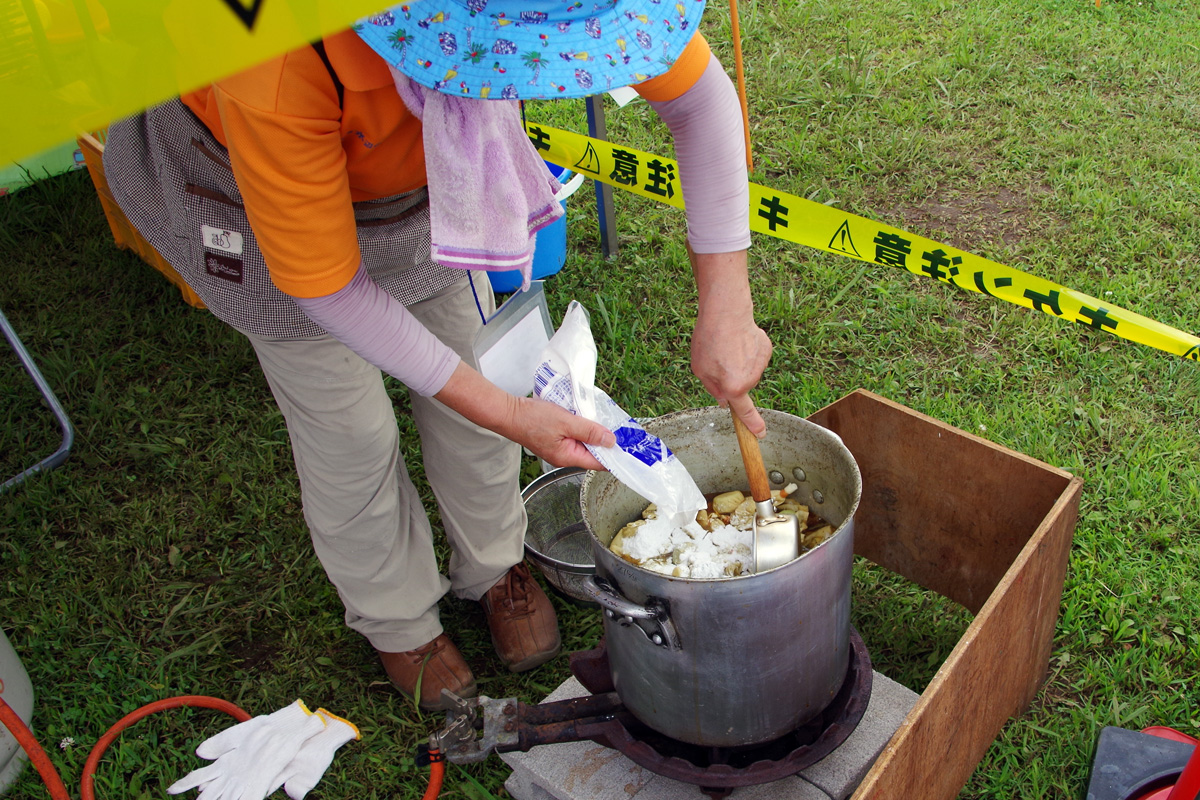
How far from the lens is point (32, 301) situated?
419 centimetres

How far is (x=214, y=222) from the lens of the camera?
1.84m

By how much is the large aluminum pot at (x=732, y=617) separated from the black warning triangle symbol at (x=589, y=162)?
1899 mm

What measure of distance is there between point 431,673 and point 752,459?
1.20 m

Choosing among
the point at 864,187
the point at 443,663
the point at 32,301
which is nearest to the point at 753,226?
the point at 864,187

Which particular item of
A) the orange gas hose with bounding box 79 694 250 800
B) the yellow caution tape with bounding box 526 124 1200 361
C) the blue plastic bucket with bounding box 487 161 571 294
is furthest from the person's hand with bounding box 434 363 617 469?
the blue plastic bucket with bounding box 487 161 571 294

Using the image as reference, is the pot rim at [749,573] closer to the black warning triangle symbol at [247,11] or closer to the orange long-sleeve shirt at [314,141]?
the orange long-sleeve shirt at [314,141]

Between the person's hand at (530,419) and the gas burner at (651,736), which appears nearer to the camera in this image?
the person's hand at (530,419)

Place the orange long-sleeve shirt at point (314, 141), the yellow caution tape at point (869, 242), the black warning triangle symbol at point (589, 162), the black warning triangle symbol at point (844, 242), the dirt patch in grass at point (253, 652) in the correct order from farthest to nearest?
the black warning triangle symbol at point (589, 162)
the black warning triangle symbol at point (844, 242)
the dirt patch in grass at point (253, 652)
the yellow caution tape at point (869, 242)
the orange long-sleeve shirt at point (314, 141)

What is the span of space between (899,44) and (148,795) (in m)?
4.90

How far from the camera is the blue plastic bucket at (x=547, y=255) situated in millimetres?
3665

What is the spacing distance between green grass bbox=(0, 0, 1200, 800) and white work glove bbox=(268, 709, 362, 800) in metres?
0.04

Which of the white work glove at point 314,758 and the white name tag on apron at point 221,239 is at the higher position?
the white name tag on apron at point 221,239

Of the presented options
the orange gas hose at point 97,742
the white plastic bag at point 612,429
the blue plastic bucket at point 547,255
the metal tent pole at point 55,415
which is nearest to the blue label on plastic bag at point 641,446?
the white plastic bag at point 612,429

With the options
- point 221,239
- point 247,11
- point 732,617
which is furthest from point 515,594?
point 247,11
